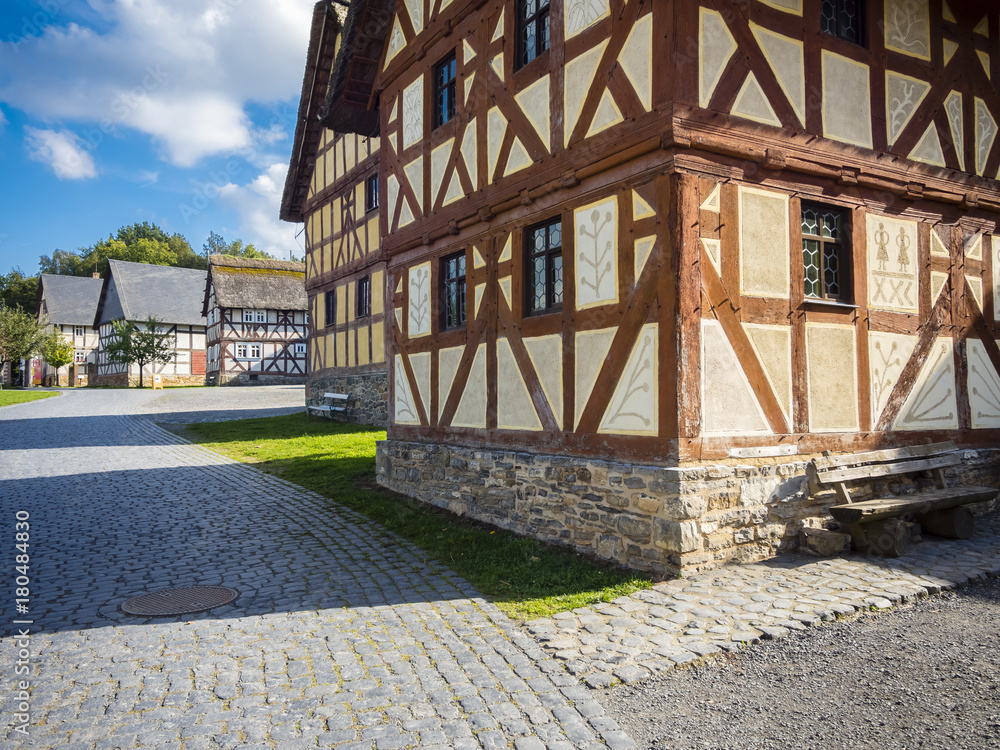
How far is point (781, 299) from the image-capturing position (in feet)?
22.5

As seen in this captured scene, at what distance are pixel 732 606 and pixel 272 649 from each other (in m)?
3.43

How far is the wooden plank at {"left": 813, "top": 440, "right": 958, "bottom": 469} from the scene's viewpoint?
23.0 feet

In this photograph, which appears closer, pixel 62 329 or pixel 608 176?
pixel 608 176

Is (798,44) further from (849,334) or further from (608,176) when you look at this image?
(849,334)

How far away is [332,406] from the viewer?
19844mm

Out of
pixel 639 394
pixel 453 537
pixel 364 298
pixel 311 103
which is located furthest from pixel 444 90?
pixel 311 103

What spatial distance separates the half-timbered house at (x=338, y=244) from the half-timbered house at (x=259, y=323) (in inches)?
704

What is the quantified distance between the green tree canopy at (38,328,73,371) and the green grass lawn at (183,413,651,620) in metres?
42.0

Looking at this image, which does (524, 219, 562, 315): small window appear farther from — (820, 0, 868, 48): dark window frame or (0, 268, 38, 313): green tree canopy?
(0, 268, 38, 313): green tree canopy

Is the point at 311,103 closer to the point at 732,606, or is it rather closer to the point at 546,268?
the point at 546,268

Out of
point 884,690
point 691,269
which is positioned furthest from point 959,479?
point 884,690

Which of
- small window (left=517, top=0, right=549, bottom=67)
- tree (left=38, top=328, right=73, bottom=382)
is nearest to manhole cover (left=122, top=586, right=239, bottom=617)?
small window (left=517, top=0, right=549, bottom=67)

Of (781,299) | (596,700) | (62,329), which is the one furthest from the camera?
(62,329)

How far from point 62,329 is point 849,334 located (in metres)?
62.7
